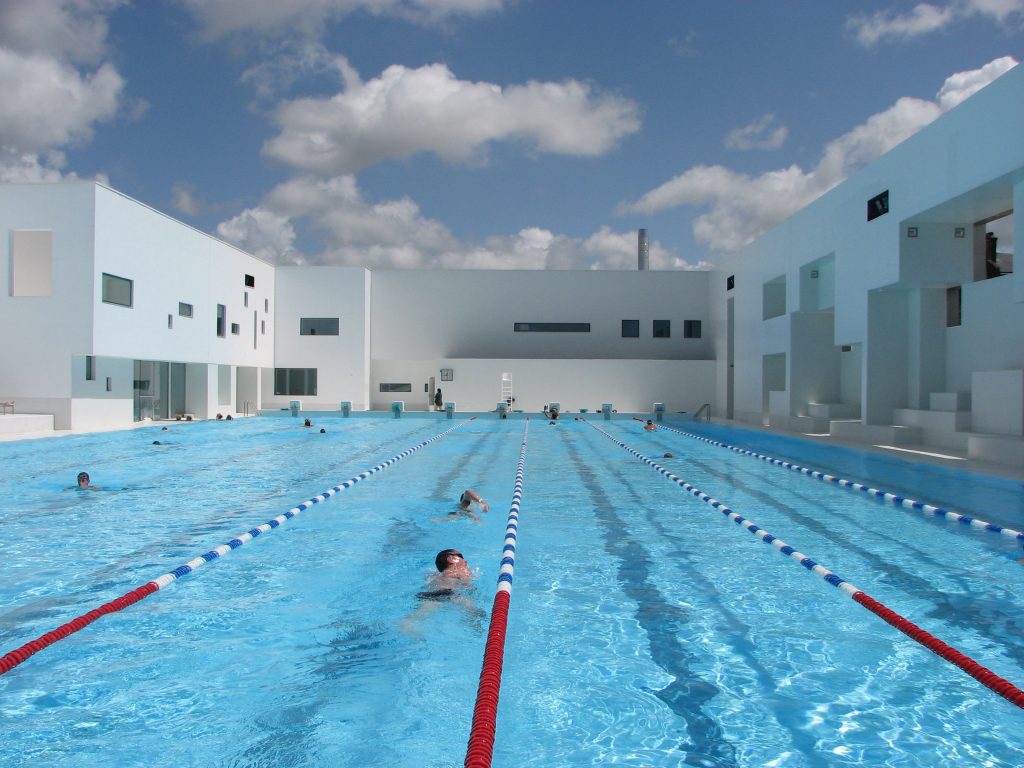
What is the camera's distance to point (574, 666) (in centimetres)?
368

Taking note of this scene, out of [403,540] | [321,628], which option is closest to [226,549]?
[403,540]

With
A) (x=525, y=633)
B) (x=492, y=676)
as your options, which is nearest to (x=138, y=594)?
(x=525, y=633)

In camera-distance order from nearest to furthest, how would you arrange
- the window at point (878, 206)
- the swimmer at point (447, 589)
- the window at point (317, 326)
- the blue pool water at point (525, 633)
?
the blue pool water at point (525, 633) < the swimmer at point (447, 589) < the window at point (878, 206) < the window at point (317, 326)

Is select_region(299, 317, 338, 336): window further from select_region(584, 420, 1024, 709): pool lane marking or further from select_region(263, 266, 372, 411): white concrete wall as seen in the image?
select_region(584, 420, 1024, 709): pool lane marking

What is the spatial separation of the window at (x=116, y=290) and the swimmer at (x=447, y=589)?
46.8 ft

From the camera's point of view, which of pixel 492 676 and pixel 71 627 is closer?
pixel 492 676

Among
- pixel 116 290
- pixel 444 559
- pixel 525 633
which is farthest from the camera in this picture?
pixel 116 290

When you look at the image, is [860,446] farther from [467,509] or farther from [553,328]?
[553,328]

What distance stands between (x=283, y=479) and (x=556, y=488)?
366cm

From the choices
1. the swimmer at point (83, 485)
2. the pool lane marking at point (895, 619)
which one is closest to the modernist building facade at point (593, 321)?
the pool lane marking at point (895, 619)

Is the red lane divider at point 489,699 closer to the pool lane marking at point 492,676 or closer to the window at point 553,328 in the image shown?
the pool lane marking at point 492,676

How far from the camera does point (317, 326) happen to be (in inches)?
1022

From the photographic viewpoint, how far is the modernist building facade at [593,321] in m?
12.3

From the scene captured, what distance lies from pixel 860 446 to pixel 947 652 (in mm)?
10776
